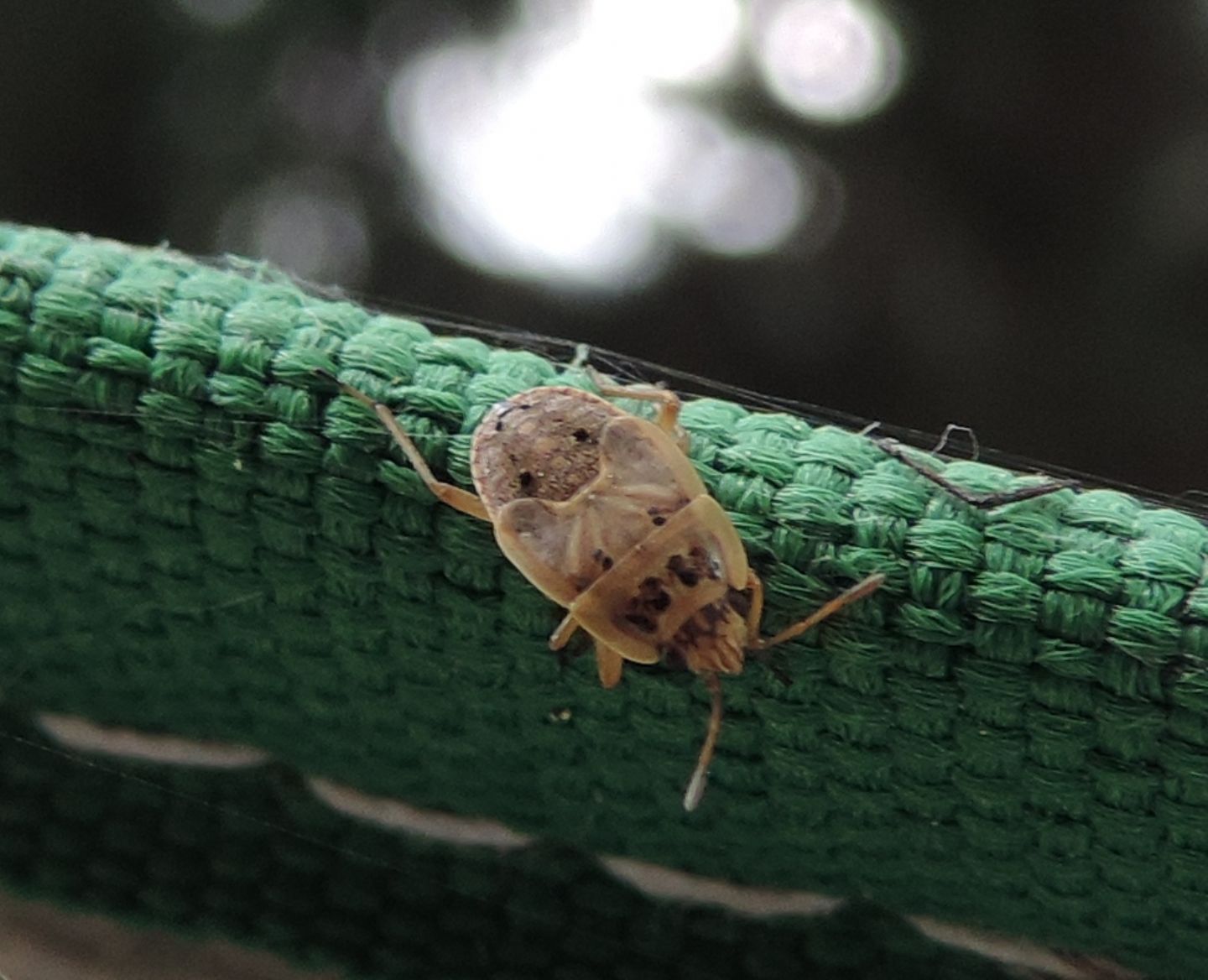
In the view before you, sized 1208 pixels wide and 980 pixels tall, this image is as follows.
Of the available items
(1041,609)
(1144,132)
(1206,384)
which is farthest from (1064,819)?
(1144,132)

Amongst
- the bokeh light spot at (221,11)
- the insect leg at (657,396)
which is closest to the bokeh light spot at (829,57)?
the bokeh light spot at (221,11)

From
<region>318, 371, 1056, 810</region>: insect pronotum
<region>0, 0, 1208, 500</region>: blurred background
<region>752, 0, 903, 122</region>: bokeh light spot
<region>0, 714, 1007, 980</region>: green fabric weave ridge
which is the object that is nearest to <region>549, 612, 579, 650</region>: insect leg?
<region>318, 371, 1056, 810</region>: insect pronotum

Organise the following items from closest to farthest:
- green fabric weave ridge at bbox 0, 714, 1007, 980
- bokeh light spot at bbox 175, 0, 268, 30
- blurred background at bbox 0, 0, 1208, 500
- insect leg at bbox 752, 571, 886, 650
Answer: insect leg at bbox 752, 571, 886, 650, green fabric weave ridge at bbox 0, 714, 1007, 980, blurred background at bbox 0, 0, 1208, 500, bokeh light spot at bbox 175, 0, 268, 30

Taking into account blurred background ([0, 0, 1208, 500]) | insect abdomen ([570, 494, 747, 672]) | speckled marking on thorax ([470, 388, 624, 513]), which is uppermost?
blurred background ([0, 0, 1208, 500])

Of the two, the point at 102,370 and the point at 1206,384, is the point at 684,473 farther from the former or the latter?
the point at 1206,384

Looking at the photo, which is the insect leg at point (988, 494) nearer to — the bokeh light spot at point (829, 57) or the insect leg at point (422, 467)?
the insect leg at point (422, 467)

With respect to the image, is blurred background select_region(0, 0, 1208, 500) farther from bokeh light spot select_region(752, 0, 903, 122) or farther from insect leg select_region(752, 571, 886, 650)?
insect leg select_region(752, 571, 886, 650)

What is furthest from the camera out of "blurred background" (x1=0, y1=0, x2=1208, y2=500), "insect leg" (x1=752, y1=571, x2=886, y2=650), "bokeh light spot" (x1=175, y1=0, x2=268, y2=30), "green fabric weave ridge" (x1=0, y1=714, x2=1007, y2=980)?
"bokeh light spot" (x1=175, y1=0, x2=268, y2=30)
